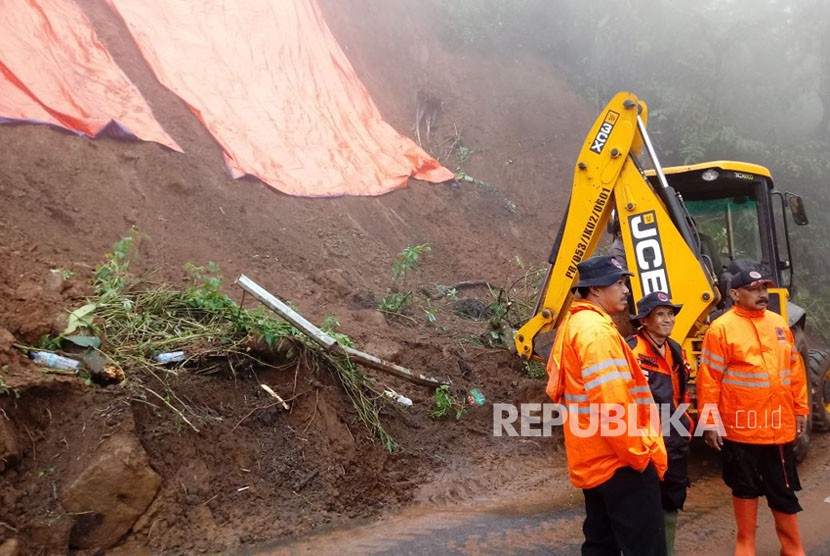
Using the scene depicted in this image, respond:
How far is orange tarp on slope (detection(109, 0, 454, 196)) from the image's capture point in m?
10.2

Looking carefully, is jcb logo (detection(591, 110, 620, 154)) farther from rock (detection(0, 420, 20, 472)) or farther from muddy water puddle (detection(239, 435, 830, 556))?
rock (detection(0, 420, 20, 472))

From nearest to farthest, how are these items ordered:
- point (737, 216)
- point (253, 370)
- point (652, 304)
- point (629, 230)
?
1. point (652, 304)
2. point (253, 370)
3. point (629, 230)
4. point (737, 216)

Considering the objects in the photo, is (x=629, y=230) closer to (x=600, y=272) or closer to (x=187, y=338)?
(x=600, y=272)

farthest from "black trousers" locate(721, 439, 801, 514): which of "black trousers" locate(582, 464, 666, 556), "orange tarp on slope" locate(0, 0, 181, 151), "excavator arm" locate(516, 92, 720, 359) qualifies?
"orange tarp on slope" locate(0, 0, 181, 151)

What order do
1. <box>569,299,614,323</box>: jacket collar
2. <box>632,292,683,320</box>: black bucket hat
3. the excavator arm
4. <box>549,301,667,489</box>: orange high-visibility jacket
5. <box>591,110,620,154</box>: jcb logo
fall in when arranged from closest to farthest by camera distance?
1. <box>549,301,667,489</box>: orange high-visibility jacket
2. <box>569,299,614,323</box>: jacket collar
3. <box>632,292,683,320</box>: black bucket hat
4. the excavator arm
5. <box>591,110,620,154</box>: jcb logo

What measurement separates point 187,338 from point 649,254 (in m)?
3.52

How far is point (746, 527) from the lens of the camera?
392 cm

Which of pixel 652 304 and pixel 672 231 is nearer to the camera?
pixel 652 304

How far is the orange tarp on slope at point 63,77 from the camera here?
8.03 m

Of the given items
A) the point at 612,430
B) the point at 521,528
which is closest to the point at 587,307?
the point at 612,430

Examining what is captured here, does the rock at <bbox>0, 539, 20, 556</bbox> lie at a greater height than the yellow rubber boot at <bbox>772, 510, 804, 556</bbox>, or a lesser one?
greater

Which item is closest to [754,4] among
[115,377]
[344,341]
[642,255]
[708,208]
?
[708,208]

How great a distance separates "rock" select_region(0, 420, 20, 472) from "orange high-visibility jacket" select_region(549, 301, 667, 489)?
9.80 ft

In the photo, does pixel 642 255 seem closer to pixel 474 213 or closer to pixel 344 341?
pixel 344 341
